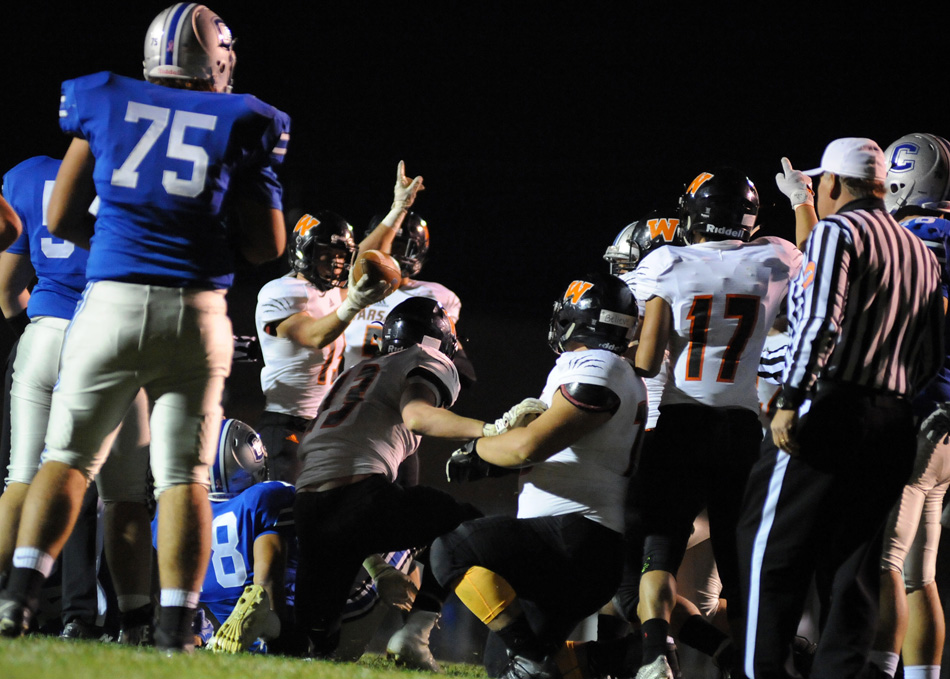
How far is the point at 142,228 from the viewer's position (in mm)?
2420

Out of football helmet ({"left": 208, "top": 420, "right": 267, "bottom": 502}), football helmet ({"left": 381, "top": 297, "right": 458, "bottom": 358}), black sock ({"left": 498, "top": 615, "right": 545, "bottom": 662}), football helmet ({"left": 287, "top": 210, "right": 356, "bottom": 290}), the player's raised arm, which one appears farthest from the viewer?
football helmet ({"left": 287, "top": 210, "right": 356, "bottom": 290})

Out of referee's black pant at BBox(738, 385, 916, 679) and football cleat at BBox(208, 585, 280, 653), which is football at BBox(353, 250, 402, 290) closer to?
football cleat at BBox(208, 585, 280, 653)

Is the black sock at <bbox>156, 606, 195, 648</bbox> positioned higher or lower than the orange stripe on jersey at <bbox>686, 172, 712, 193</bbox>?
lower

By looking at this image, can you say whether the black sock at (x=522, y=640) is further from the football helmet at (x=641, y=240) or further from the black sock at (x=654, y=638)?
the football helmet at (x=641, y=240)

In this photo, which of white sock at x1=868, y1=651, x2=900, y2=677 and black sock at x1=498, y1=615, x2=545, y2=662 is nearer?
black sock at x1=498, y1=615, x2=545, y2=662

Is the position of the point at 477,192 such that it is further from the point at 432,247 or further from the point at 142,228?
the point at 142,228

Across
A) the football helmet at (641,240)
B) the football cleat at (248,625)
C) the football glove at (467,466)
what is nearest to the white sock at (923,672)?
the football glove at (467,466)

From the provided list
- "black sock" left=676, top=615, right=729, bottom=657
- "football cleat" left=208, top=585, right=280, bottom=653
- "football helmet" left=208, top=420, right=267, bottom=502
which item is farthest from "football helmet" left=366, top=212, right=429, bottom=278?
"black sock" left=676, top=615, right=729, bottom=657

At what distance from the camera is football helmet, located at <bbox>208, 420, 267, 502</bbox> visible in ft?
12.9

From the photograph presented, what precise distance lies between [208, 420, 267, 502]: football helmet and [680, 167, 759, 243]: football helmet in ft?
6.01

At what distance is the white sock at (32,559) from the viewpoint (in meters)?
2.32

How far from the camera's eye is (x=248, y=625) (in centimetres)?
306

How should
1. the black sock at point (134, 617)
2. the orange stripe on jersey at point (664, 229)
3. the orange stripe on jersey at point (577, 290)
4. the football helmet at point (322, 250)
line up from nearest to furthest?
the black sock at point (134, 617) < the orange stripe on jersey at point (577, 290) < the orange stripe on jersey at point (664, 229) < the football helmet at point (322, 250)

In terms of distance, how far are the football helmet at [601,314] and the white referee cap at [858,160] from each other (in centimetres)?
76
